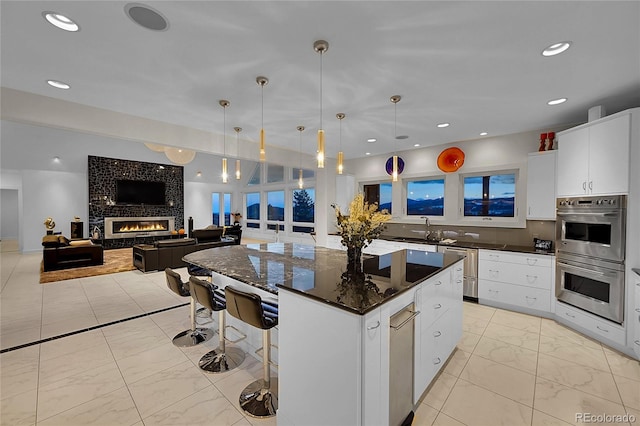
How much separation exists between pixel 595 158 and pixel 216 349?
486 centimetres

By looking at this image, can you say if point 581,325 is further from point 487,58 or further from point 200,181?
point 200,181

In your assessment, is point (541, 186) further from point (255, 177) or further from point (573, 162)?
point (255, 177)

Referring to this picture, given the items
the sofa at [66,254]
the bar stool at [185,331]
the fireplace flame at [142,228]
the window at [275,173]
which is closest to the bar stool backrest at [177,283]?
the bar stool at [185,331]

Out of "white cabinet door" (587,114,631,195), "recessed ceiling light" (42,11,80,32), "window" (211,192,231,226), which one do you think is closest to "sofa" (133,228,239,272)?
"recessed ceiling light" (42,11,80,32)

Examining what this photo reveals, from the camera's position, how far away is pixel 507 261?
3904 millimetres

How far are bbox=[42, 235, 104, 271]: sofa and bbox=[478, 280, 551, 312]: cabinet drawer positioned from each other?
8.47 m

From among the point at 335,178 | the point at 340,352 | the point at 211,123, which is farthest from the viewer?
the point at 335,178

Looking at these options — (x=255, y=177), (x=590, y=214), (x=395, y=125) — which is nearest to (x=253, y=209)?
(x=255, y=177)

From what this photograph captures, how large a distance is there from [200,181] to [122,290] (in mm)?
7864

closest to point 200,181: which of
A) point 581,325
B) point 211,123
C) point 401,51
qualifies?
point 211,123

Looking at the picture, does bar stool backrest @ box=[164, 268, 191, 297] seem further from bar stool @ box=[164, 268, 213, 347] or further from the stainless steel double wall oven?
the stainless steel double wall oven

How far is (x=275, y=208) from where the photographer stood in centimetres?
1078

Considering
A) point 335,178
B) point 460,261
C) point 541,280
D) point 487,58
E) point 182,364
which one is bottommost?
point 182,364

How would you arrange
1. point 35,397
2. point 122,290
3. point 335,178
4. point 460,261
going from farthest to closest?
1. point 335,178
2. point 122,290
3. point 460,261
4. point 35,397
